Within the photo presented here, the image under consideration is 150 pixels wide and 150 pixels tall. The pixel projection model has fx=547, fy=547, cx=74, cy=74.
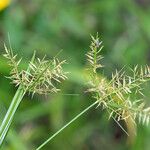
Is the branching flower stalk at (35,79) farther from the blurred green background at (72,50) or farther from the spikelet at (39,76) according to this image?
the blurred green background at (72,50)

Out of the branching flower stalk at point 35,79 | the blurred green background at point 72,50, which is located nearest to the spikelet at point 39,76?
the branching flower stalk at point 35,79

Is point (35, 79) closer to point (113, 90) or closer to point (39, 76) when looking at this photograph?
point (39, 76)

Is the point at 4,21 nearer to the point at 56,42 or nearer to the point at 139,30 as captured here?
the point at 56,42

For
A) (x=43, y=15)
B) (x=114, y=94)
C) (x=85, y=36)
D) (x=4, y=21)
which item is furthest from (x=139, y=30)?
(x=114, y=94)

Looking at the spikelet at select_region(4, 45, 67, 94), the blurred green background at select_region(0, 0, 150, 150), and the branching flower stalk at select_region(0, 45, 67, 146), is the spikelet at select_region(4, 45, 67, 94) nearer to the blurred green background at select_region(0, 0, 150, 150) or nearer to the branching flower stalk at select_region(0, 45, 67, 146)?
the branching flower stalk at select_region(0, 45, 67, 146)

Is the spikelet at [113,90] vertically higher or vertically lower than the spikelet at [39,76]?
lower

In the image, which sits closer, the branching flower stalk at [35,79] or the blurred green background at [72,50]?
the branching flower stalk at [35,79]

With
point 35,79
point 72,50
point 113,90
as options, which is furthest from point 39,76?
point 72,50

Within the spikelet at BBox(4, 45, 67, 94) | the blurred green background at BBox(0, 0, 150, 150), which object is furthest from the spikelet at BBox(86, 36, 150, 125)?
the blurred green background at BBox(0, 0, 150, 150)
